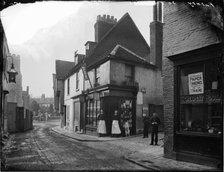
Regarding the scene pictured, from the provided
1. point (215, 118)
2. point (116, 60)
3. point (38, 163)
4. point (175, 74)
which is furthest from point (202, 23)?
point (116, 60)

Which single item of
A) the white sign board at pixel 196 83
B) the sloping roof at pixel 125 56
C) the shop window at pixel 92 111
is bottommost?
the shop window at pixel 92 111

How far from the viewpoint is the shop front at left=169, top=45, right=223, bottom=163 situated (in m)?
7.56

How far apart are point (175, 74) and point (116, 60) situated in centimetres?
960

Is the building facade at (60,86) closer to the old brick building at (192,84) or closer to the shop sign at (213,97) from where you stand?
the old brick building at (192,84)

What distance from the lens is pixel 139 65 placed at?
19.9 meters

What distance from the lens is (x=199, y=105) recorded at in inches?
330

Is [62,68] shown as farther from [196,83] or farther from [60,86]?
[196,83]

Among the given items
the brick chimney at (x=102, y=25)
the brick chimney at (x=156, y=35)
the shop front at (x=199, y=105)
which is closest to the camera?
the shop front at (x=199, y=105)

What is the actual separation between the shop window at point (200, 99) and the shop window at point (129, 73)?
10351 mm

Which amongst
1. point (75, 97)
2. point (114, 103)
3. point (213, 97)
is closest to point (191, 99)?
point (213, 97)

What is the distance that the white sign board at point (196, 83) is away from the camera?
329 inches

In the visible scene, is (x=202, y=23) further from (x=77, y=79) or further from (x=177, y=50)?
(x=77, y=79)

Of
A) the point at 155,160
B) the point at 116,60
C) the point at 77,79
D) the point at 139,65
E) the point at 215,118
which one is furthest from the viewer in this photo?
the point at 77,79

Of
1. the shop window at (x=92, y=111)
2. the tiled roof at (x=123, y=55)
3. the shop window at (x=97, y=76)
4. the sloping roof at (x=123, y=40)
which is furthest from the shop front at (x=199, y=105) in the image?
the sloping roof at (x=123, y=40)
